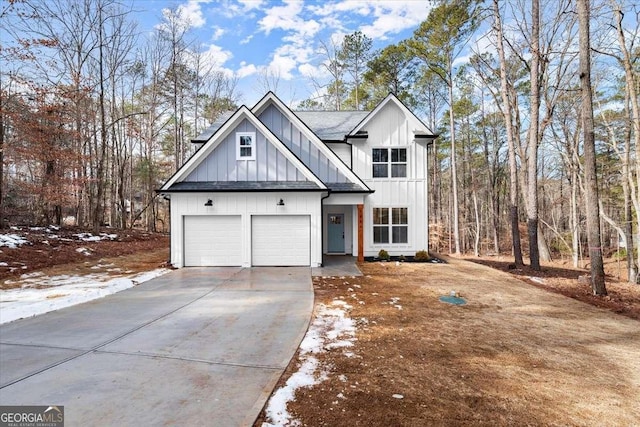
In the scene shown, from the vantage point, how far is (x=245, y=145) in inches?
451

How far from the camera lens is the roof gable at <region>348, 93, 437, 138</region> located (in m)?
13.2

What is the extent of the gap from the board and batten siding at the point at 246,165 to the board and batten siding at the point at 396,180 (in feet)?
11.6

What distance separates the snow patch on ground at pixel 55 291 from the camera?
19.7 ft

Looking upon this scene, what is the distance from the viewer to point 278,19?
17.0 metres

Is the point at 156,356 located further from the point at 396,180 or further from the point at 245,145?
the point at 396,180

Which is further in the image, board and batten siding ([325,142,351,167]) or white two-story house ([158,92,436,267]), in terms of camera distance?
board and batten siding ([325,142,351,167])

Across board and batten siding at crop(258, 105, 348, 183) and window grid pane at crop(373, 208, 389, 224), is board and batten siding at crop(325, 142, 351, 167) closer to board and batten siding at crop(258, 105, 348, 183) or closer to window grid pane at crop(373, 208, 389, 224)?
board and batten siding at crop(258, 105, 348, 183)

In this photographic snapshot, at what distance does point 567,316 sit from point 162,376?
724cm

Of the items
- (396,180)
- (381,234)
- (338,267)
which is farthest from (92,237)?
(396,180)

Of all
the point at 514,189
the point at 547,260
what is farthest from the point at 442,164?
the point at 514,189

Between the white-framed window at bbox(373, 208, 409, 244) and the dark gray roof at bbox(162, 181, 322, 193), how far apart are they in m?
3.77

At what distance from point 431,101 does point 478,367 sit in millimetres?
23609

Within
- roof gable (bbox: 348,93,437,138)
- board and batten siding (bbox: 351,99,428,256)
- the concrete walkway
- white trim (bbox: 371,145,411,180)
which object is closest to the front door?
the concrete walkway

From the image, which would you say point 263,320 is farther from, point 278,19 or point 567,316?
point 278,19
